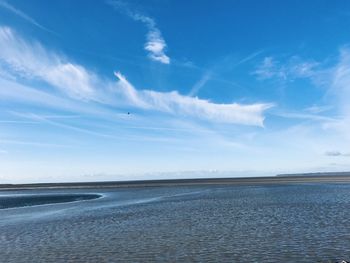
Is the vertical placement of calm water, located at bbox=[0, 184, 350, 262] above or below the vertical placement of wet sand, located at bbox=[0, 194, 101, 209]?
below

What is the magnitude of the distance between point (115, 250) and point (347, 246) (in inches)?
551

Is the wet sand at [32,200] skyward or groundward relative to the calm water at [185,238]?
skyward

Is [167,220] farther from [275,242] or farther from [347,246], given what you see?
[347,246]

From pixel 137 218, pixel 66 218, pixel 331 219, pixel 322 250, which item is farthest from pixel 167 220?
pixel 322 250

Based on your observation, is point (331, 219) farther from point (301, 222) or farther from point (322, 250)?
point (322, 250)

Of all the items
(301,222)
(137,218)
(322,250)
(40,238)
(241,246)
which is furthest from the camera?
(137,218)

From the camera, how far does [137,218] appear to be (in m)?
42.5

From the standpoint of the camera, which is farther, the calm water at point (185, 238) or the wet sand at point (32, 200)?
the wet sand at point (32, 200)

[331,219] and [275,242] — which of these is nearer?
[275,242]

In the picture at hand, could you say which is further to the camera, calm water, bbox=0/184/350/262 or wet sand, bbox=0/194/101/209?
wet sand, bbox=0/194/101/209

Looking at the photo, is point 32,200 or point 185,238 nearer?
point 185,238

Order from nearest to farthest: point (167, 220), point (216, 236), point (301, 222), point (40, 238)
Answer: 1. point (216, 236)
2. point (40, 238)
3. point (301, 222)
4. point (167, 220)

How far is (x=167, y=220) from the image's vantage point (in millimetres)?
39469

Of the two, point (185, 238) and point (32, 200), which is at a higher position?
point (32, 200)
